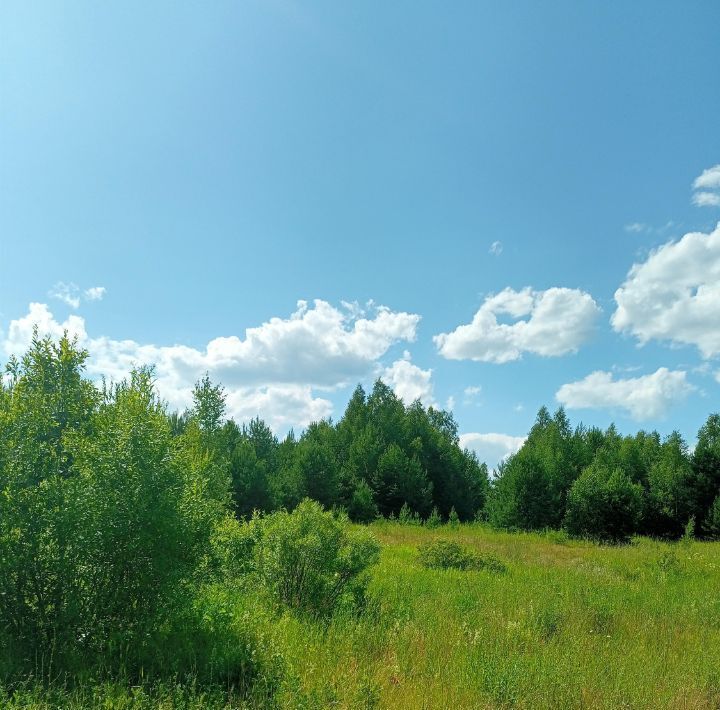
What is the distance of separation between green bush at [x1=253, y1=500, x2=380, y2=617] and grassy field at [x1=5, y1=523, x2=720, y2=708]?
1.85ft

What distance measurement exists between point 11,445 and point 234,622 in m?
3.44

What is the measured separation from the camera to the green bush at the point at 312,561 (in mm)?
8492

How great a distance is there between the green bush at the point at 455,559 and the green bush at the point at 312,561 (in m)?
5.99

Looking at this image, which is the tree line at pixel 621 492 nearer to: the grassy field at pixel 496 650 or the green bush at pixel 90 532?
the grassy field at pixel 496 650

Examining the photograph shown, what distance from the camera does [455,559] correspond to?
48.3 feet

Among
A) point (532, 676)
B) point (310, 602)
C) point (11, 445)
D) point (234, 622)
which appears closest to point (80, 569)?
point (11, 445)

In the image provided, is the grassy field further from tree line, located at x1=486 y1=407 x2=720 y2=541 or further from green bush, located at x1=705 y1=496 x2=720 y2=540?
green bush, located at x1=705 y1=496 x2=720 y2=540

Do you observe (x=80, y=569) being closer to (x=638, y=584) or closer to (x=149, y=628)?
(x=149, y=628)

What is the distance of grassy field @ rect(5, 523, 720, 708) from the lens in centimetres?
527

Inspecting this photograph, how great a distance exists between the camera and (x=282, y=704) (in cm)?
491

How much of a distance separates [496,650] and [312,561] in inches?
120

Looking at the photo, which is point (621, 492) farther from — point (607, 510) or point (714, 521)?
point (714, 521)

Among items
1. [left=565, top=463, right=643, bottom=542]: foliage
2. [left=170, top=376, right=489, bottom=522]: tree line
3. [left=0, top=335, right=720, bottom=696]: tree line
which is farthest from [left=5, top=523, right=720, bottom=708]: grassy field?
[left=565, top=463, right=643, bottom=542]: foliage

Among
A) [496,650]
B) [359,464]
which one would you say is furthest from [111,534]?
[359,464]
